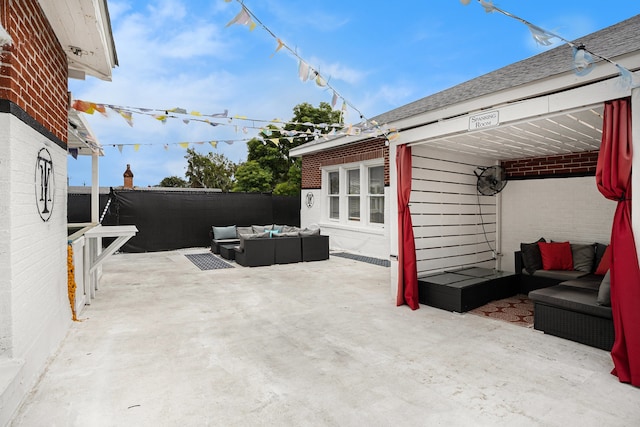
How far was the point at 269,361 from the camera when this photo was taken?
2.80 metres

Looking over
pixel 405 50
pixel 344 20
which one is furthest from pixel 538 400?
pixel 405 50

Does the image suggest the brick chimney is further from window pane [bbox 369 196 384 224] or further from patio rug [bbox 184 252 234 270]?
window pane [bbox 369 196 384 224]

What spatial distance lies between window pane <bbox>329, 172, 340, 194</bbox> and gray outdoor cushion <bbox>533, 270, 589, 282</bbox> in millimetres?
6028

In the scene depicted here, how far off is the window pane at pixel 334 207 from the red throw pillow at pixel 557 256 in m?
5.82

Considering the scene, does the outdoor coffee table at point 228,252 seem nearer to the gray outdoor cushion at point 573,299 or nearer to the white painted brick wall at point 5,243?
the white painted brick wall at point 5,243

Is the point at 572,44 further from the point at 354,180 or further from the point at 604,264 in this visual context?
the point at 354,180

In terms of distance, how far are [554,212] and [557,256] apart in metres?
0.88

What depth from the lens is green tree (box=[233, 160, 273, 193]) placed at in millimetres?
16797

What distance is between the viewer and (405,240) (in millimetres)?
4352

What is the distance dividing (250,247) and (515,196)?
4.99 metres

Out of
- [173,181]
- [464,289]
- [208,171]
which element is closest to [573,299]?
[464,289]

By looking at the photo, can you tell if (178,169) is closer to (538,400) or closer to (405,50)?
(405,50)

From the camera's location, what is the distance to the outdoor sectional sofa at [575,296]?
304cm

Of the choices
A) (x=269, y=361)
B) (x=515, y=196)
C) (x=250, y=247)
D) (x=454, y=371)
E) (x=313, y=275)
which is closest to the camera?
(x=454, y=371)
